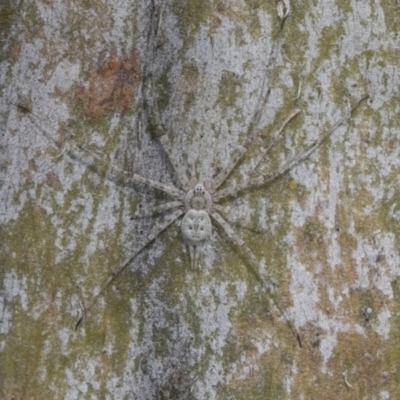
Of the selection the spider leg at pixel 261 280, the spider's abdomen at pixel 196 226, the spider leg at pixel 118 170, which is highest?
the spider leg at pixel 118 170

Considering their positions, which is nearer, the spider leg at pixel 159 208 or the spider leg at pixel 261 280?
the spider leg at pixel 261 280

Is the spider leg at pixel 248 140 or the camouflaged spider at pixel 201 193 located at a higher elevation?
the spider leg at pixel 248 140

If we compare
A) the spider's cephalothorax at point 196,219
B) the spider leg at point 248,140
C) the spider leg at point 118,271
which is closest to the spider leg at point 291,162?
the spider leg at point 248,140

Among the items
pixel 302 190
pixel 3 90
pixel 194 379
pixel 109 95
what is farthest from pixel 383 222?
pixel 3 90

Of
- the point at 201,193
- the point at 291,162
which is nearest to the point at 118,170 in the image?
the point at 201,193

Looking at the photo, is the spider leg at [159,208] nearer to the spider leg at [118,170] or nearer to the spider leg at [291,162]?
the spider leg at [118,170]

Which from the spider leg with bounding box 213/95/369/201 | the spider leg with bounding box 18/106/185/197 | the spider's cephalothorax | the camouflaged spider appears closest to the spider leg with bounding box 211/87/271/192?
the camouflaged spider
